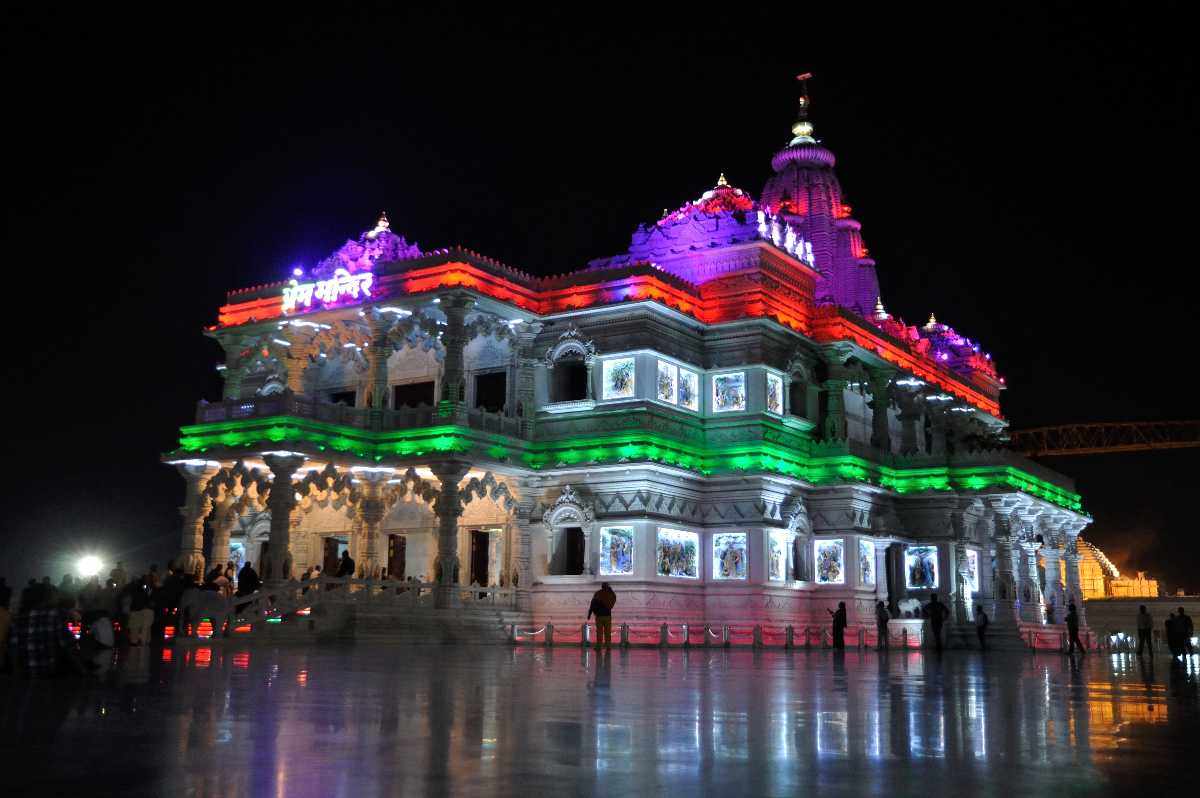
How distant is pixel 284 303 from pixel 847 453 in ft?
72.5

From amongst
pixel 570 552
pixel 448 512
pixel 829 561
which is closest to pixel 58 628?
pixel 448 512

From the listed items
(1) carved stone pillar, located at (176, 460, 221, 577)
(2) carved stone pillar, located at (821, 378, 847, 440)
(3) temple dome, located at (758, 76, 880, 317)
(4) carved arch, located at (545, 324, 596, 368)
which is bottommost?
(1) carved stone pillar, located at (176, 460, 221, 577)

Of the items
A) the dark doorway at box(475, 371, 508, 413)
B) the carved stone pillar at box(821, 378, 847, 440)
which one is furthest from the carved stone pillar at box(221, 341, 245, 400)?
the carved stone pillar at box(821, 378, 847, 440)

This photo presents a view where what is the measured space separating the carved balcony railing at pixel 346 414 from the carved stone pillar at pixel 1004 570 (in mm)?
21638

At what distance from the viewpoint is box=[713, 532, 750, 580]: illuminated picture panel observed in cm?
4356

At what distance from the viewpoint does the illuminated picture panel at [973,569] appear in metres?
50.7

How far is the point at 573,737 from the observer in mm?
8914

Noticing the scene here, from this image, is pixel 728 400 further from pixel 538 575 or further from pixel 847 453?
pixel 538 575

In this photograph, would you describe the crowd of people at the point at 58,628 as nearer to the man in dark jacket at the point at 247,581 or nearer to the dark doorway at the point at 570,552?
the man in dark jacket at the point at 247,581

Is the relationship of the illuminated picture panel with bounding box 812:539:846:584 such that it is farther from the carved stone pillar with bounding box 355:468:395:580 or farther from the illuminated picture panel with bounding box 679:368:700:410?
the carved stone pillar with bounding box 355:468:395:580

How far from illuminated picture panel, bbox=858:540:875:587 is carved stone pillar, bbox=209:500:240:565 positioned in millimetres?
23412

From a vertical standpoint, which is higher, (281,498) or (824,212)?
(824,212)

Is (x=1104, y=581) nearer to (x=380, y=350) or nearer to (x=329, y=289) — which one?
(x=380, y=350)

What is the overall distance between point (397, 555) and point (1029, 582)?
2810 centimetres
